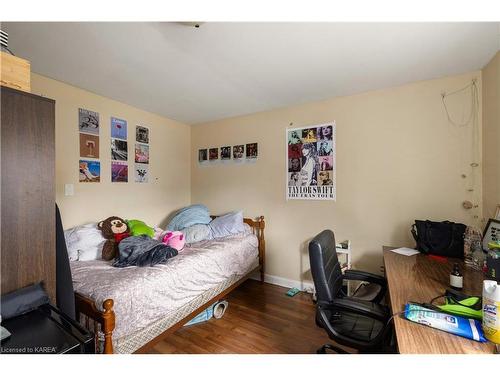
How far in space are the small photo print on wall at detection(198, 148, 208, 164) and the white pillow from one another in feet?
5.74

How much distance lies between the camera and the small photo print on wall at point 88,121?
2301mm

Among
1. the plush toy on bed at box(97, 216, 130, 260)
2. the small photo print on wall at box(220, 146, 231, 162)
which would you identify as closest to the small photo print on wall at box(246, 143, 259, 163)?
the small photo print on wall at box(220, 146, 231, 162)

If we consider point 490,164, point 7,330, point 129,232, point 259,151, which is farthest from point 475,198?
point 129,232

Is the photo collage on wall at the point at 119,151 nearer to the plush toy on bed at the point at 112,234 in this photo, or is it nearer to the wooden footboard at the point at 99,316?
the plush toy on bed at the point at 112,234

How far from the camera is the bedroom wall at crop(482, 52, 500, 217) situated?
5.38ft

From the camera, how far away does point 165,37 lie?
1.48m

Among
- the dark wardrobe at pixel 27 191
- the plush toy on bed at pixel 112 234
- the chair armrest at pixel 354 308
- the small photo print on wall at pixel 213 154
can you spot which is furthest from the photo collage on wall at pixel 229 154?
the dark wardrobe at pixel 27 191

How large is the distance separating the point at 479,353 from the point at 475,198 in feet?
5.60

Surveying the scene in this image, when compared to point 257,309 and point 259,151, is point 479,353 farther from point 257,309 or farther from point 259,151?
point 259,151

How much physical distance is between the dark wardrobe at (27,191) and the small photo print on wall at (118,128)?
172 centimetres

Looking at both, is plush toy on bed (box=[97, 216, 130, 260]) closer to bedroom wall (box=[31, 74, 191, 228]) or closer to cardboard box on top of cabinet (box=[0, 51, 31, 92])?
bedroom wall (box=[31, 74, 191, 228])

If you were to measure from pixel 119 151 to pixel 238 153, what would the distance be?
58.5 inches
